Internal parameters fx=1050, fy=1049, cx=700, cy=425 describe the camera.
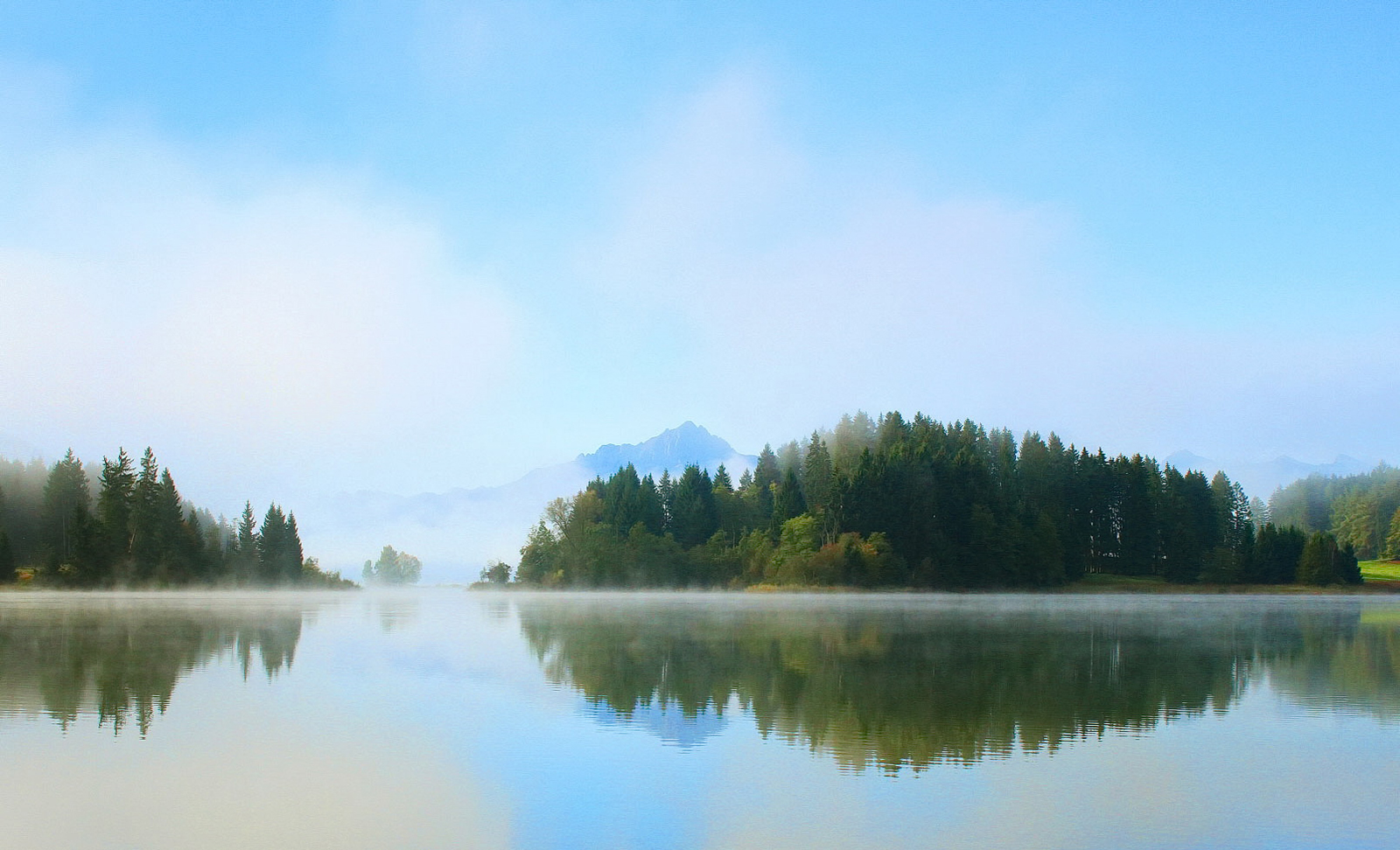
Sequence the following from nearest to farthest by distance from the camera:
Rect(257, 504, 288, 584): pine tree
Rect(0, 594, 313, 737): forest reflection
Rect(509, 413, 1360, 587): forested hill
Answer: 1. Rect(0, 594, 313, 737): forest reflection
2. Rect(509, 413, 1360, 587): forested hill
3. Rect(257, 504, 288, 584): pine tree

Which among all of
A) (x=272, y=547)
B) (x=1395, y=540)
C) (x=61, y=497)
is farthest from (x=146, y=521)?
(x=1395, y=540)

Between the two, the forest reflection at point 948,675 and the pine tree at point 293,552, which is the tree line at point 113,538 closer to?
the pine tree at point 293,552

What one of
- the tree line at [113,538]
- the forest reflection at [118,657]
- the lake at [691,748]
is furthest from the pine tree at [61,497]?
the lake at [691,748]

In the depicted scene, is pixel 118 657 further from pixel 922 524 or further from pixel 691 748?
pixel 922 524

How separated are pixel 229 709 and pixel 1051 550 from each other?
111 meters

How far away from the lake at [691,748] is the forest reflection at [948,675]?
14 centimetres

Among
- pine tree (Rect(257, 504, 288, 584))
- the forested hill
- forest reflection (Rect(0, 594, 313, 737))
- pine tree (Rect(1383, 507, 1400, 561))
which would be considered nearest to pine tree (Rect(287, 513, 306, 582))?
pine tree (Rect(257, 504, 288, 584))

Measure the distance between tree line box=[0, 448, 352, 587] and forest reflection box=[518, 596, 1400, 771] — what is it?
245 ft

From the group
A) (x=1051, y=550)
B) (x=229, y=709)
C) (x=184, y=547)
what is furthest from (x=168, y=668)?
(x=1051, y=550)

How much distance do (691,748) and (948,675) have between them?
34.6 ft

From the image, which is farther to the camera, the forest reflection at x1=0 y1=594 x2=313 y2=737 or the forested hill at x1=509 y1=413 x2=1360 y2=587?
the forested hill at x1=509 y1=413 x2=1360 y2=587

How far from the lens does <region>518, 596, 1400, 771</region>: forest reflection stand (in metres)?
16.4

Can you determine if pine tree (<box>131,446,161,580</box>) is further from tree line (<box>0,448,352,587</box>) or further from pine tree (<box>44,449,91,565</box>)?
pine tree (<box>44,449,91,565</box>)

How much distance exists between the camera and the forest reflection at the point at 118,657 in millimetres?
18047
